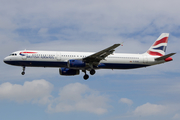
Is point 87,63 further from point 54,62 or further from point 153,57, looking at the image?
point 153,57

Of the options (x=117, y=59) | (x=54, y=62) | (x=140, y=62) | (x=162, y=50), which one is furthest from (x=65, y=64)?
(x=162, y=50)

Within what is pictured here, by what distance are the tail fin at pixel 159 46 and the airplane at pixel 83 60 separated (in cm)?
185

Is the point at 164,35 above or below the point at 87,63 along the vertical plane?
→ above

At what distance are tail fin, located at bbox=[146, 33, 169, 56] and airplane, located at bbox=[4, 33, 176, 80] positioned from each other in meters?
1.85

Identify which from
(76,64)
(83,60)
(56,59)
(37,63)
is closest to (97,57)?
(83,60)

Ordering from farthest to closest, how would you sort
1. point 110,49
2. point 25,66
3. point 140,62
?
1. point 140,62
2. point 25,66
3. point 110,49

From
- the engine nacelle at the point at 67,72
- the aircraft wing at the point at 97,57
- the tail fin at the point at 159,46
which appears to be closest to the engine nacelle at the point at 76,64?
the aircraft wing at the point at 97,57

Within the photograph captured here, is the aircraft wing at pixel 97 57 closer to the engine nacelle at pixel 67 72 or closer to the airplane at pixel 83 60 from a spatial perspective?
the airplane at pixel 83 60

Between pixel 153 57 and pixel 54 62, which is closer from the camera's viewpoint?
pixel 54 62

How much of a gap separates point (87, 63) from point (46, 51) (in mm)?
7416

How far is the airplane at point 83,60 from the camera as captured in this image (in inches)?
1839

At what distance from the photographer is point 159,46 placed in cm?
5625

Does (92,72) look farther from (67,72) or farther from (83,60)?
(67,72)

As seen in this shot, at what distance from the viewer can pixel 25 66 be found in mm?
47531
